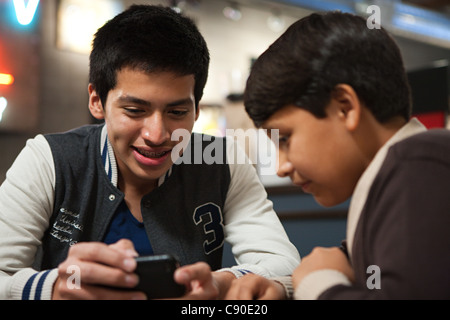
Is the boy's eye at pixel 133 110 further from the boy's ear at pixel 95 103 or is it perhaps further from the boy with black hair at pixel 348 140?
the boy with black hair at pixel 348 140

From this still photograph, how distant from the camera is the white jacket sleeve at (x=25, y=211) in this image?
39.9 inches

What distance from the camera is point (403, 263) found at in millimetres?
618

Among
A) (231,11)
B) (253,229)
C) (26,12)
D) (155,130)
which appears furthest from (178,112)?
(231,11)

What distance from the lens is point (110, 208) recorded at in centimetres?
124

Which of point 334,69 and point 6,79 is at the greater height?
point 6,79

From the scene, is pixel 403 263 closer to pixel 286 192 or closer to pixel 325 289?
pixel 325 289

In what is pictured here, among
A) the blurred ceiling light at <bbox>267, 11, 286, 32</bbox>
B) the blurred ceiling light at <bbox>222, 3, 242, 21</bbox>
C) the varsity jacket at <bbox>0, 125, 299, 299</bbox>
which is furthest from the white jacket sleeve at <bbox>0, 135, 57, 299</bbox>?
the blurred ceiling light at <bbox>267, 11, 286, 32</bbox>

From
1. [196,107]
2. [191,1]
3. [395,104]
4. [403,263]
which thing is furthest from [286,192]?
[191,1]

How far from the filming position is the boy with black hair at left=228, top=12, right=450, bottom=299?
0.66 meters

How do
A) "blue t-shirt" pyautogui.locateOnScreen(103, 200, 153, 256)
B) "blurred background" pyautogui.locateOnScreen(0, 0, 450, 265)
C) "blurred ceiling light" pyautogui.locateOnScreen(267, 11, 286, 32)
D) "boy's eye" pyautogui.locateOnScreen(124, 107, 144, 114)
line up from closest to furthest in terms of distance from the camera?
"boy's eye" pyautogui.locateOnScreen(124, 107, 144, 114) < "blue t-shirt" pyautogui.locateOnScreen(103, 200, 153, 256) < "blurred background" pyautogui.locateOnScreen(0, 0, 450, 265) < "blurred ceiling light" pyautogui.locateOnScreen(267, 11, 286, 32)

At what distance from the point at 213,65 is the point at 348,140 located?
174 inches

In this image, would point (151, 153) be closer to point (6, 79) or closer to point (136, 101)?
point (136, 101)

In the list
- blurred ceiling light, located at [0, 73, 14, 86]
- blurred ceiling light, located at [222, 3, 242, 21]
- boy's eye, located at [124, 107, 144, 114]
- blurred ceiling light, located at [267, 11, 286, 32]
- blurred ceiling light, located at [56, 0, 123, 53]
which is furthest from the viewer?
blurred ceiling light, located at [267, 11, 286, 32]

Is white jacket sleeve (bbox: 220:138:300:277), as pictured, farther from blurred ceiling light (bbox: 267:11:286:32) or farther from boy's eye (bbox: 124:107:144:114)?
blurred ceiling light (bbox: 267:11:286:32)
